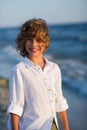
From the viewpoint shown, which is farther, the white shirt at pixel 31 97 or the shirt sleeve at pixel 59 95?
the shirt sleeve at pixel 59 95

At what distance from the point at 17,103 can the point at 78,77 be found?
0.97m

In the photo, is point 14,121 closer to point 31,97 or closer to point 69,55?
point 31,97

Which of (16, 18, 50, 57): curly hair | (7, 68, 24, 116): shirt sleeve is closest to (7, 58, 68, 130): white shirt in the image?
(7, 68, 24, 116): shirt sleeve

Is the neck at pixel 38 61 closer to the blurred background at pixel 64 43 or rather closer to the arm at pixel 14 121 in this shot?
the arm at pixel 14 121

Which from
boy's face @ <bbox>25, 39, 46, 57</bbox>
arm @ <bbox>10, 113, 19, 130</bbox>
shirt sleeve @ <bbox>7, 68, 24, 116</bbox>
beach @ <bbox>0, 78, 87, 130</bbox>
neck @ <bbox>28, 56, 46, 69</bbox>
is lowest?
beach @ <bbox>0, 78, 87, 130</bbox>

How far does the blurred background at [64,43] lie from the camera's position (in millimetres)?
2547

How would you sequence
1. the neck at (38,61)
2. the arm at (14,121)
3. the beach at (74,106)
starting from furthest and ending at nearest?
1. the beach at (74,106)
2. the neck at (38,61)
3. the arm at (14,121)

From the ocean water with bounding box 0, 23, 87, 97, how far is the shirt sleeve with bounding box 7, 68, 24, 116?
3.05ft

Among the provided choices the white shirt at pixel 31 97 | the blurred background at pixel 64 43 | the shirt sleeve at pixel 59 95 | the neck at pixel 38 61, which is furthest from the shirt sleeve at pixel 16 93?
the blurred background at pixel 64 43

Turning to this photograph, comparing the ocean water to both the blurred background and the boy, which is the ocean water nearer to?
the blurred background

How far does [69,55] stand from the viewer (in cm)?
257

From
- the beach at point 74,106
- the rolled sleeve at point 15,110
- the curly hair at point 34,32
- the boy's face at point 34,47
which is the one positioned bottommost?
the beach at point 74,106

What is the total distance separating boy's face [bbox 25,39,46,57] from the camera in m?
1.71

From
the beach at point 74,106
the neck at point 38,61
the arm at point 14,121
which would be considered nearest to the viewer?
the arm at point 14,121
